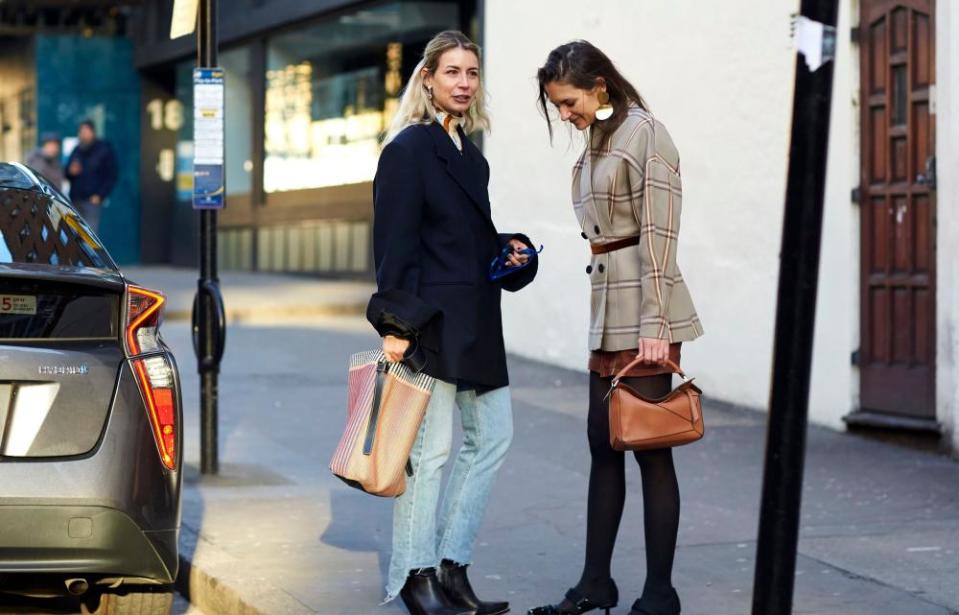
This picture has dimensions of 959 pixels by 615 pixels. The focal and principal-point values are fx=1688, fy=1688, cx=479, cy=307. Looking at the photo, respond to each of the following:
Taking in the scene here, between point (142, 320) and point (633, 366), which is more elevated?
point (142, 320)

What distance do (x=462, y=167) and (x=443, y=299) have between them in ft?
1.38

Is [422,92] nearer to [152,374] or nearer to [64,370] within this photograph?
[152,374]

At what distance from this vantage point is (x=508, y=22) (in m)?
13.6

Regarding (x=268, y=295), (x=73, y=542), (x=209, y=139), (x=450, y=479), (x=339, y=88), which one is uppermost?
(x=339, y=88)

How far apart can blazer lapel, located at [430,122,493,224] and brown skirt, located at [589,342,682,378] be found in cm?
54

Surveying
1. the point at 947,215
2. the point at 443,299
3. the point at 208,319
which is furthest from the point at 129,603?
the point at 947,215

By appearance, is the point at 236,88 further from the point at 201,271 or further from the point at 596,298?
the point at 596,298

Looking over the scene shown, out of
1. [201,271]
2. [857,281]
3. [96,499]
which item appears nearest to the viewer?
[96,499]

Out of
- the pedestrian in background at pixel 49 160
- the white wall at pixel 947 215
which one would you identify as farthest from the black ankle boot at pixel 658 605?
the pedestrian in background at pixel 49 160

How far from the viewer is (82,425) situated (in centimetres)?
500

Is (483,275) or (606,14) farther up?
(606,14)

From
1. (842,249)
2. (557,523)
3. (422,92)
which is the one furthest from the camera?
(842,249)

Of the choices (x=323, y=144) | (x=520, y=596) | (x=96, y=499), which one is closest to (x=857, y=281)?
(x=520, y=596)

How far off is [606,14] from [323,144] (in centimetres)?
1040
